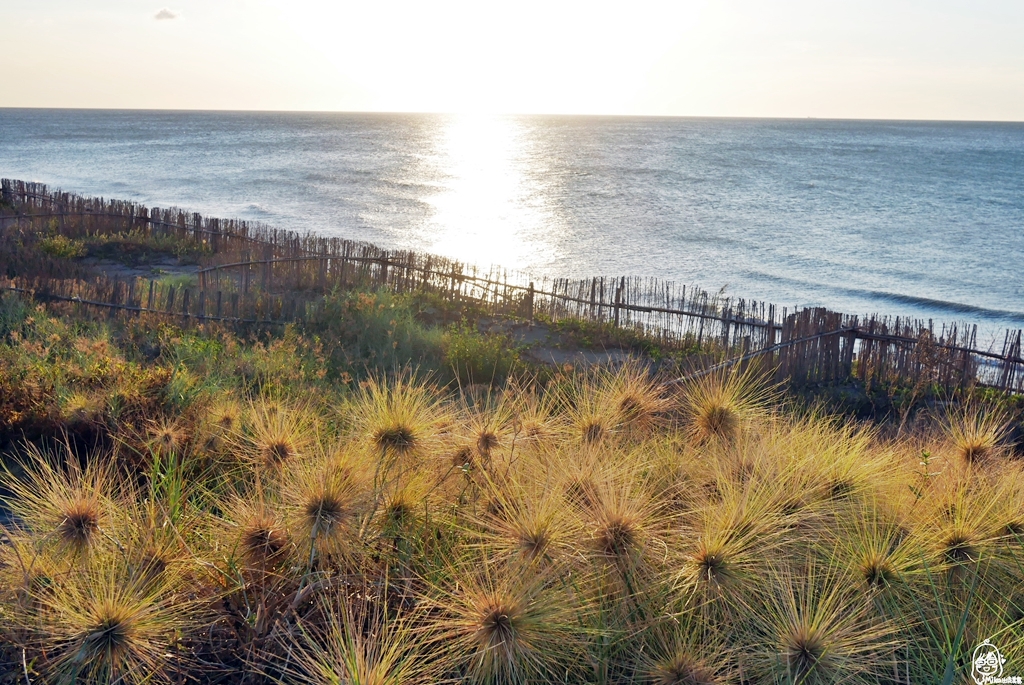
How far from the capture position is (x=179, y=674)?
2623 millimetres

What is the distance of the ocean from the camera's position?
75.5ft

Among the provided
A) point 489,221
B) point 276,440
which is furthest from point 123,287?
point 489,221

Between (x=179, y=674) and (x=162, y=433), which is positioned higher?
(x=162, y=433)

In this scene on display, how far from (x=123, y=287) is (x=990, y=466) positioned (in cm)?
972

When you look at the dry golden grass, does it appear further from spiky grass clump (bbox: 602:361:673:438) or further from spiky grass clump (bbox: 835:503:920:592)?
spiky grass clump (bbox: 602:361:673:438)

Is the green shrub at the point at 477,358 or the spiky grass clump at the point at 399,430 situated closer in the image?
the spiky grass clump at the point at 399,430

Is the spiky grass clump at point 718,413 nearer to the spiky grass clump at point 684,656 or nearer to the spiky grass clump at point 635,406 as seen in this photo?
the spiky grass clump at point 635,406

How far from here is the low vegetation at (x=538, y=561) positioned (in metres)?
2.35

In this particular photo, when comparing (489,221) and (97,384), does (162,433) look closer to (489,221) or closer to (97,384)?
(97,384)

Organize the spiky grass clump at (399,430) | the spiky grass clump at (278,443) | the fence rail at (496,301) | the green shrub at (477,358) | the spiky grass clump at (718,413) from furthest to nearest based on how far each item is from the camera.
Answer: the fence rail at (496,301) < the green shrub at (477,358) < the spiky grass clump at (718,413) < the spiky grass clump at (278,443) < the spiky grass clump at (399,430)

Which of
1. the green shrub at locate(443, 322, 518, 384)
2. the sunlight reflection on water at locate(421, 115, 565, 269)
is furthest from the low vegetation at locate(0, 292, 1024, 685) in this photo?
the sunlight reflection on water at locate(421, 115, 565, 269)

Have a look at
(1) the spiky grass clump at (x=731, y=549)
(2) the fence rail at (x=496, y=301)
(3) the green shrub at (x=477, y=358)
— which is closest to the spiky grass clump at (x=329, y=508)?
(1) the spiky grass clump at (x=731, y=549)

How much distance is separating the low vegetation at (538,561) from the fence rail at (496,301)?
3.53m

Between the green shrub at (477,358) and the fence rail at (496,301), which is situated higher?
the fence rail at (496,301)
